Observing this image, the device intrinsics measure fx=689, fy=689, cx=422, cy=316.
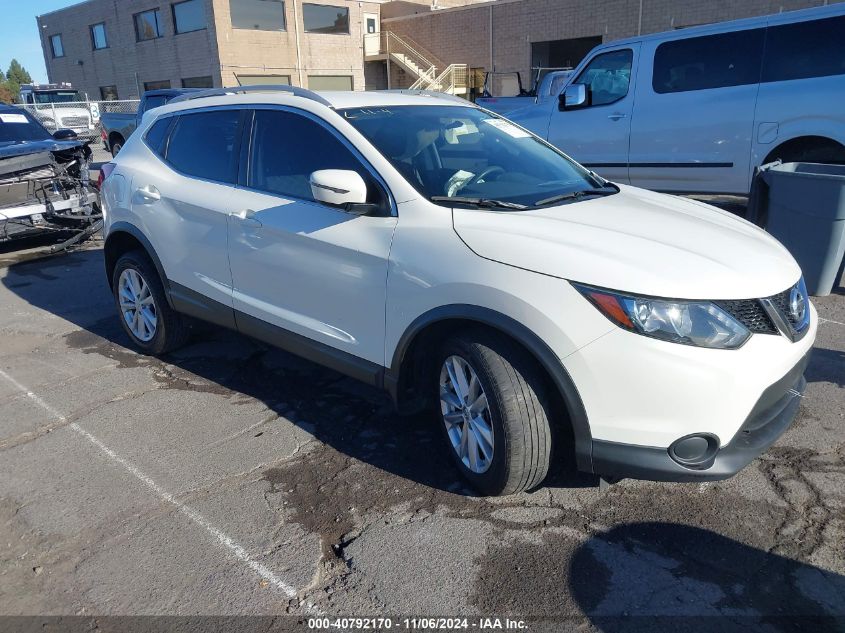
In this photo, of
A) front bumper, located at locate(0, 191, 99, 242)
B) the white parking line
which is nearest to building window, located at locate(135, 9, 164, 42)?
front bumper, located at locate(0, 191, 99, 242)

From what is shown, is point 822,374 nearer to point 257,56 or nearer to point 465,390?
point 465,390

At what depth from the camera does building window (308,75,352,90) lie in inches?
1318

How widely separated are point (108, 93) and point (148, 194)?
39.3 meters

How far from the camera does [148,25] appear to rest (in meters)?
34.6

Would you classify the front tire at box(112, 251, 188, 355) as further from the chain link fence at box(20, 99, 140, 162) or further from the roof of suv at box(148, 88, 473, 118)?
the chain link fence at box(20, 99, 140, 162)

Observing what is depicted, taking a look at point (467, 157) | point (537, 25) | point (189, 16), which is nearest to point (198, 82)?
point (189, 16)

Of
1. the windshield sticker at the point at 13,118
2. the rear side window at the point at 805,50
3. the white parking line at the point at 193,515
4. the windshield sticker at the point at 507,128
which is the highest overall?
the rear side window at the point at 805,50

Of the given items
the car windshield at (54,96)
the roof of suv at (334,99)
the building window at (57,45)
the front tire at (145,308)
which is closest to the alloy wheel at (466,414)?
the roof of suv at (334,99)

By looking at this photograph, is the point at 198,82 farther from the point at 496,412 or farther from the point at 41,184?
the point at 496,412

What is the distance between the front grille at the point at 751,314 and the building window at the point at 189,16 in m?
32.4

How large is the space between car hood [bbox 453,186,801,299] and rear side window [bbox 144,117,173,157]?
271cm

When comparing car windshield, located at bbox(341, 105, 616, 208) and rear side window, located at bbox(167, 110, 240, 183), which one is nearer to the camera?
car windshield, located at bbox(341, 105, 616, 208)

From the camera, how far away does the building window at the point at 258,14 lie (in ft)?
100

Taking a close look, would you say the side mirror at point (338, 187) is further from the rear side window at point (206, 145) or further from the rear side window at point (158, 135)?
the rear side window at point (158, 135)
